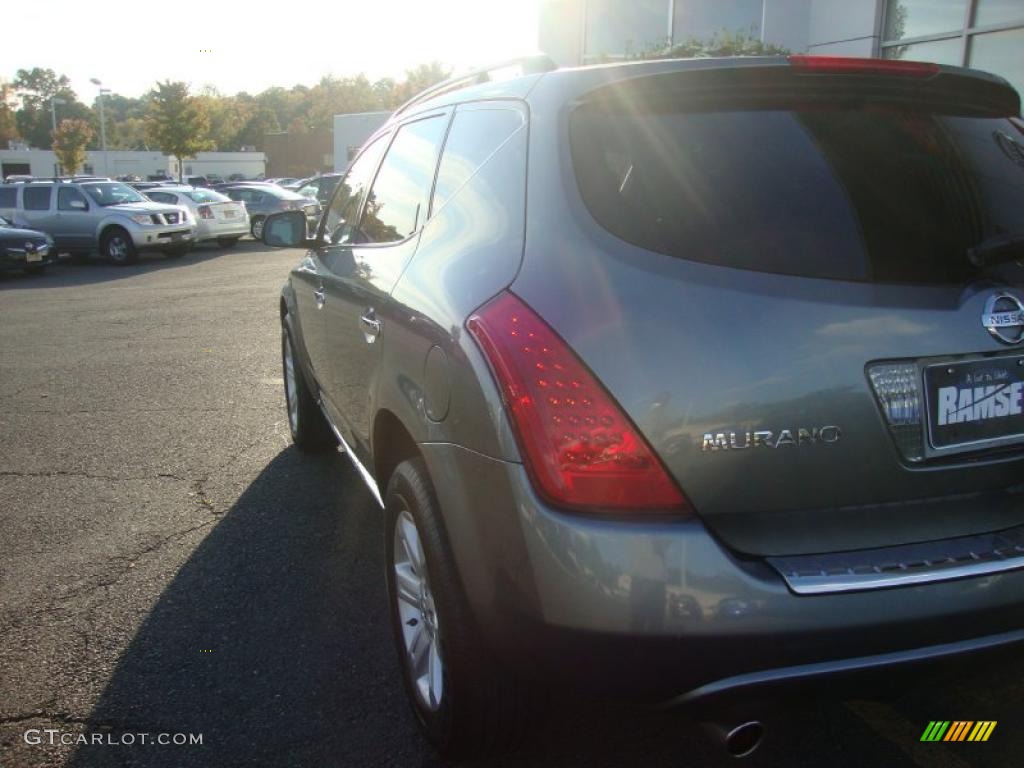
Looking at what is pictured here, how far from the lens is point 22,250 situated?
17.5 m

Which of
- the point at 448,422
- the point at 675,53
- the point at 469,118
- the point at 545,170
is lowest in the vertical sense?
the point at 448,422

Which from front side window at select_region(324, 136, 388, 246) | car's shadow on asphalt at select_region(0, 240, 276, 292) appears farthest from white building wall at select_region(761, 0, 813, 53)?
front side window at select_region(324, 136, 388, 246)

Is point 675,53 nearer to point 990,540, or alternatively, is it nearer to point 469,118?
point 469,118

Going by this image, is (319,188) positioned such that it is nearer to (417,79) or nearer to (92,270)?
(92,270)

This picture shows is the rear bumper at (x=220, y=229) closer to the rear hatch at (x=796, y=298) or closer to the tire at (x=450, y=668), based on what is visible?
the tire at (x=450, y=668)

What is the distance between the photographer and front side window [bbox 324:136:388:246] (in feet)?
13.5

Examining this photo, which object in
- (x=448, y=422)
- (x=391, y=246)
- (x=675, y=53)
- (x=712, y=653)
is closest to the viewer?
(x=712, y=653)

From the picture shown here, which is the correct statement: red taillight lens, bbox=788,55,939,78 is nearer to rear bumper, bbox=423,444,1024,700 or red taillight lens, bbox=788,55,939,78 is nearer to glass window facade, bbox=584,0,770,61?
rear bumper, bbox=423,444,1024,700

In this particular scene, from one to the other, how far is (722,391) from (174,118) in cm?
6023

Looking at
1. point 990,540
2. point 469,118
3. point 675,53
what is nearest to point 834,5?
point 675,53

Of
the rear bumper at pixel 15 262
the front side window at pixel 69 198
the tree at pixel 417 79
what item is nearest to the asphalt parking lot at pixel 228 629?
the rear bumper at pixel 15 262

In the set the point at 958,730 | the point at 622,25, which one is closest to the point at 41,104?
the point at 622,25

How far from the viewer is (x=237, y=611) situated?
3.59 meters

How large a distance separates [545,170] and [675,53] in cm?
981
